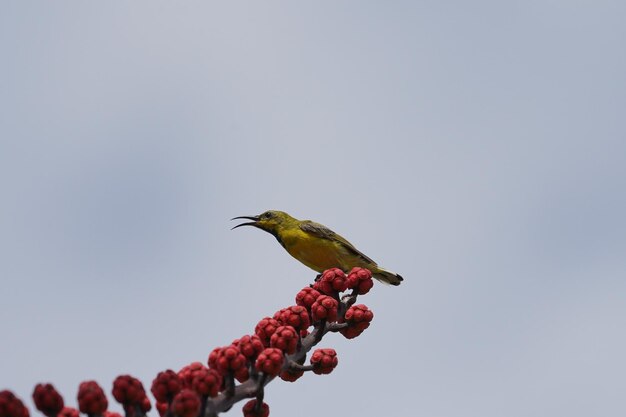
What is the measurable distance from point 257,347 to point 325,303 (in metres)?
1.28

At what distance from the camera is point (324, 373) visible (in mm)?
8406

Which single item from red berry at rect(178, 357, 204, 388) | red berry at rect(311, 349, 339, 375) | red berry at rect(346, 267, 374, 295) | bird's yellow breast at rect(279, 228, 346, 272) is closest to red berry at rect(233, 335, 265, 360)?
red berry at rect(178, 357, 204, 388)

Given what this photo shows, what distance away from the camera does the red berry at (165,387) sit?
21.8 ft

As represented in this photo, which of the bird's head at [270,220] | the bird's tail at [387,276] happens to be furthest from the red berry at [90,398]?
the bird's head at [270,220]

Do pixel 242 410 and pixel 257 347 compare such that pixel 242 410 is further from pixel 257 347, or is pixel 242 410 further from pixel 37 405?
pixel 37 405

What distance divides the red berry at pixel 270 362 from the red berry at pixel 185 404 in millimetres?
990

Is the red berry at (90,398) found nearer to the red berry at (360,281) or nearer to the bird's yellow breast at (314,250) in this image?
the red berry at (360,281)

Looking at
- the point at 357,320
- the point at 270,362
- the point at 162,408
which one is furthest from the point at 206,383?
the point at 357,320

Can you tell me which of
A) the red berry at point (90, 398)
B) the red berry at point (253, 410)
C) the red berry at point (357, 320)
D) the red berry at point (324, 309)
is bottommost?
the red berry at point (90, 398)

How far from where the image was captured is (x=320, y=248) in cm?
1584

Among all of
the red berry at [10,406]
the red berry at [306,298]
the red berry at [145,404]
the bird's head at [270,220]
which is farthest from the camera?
the bird's head at [270,220]

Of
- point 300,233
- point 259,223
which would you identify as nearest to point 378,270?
point 300,233

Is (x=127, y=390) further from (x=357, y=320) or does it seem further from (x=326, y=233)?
(x=326, y=233)

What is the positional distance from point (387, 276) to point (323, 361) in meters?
6.54
